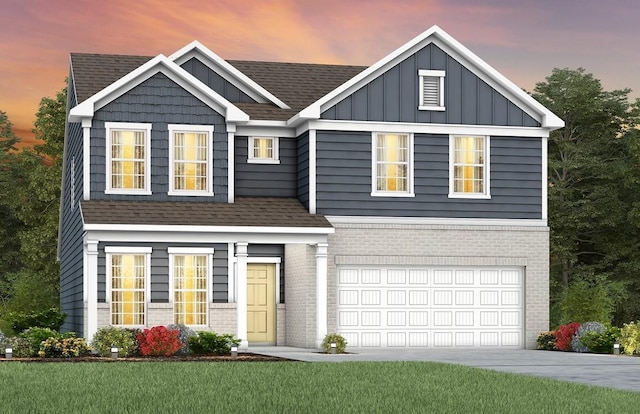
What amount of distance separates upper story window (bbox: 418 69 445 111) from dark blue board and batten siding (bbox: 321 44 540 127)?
0.42 feet

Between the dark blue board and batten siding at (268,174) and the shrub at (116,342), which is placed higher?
the dark blue board and batten siding at (268,174)

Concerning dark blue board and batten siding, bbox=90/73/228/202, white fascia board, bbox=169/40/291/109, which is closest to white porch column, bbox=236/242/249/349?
dark blue board and batten siding, bbox=90/73/228/202

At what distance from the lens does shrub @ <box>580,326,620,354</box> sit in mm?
32750

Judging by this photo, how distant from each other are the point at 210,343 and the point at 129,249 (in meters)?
4.79

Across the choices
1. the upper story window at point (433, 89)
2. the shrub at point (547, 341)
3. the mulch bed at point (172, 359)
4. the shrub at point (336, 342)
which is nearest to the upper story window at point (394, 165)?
the upper story window at point (433, 89)

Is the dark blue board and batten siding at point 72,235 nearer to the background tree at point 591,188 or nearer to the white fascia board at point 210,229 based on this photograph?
the white fascia board at point 210,229

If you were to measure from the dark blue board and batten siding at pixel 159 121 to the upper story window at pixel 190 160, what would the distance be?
0.14 m

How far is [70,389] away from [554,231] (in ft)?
133

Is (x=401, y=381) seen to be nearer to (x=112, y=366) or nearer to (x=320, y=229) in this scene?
(x=112, y=366)

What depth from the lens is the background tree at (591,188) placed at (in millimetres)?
56156

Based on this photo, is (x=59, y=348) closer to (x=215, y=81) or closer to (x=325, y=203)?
(x=325, y=203)

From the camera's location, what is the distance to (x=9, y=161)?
6531cm

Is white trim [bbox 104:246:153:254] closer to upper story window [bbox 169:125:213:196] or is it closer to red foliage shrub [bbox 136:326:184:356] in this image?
upper story window [bbox 169:125:213:196]

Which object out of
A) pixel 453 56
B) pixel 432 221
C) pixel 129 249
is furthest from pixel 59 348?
pixel 453 56
